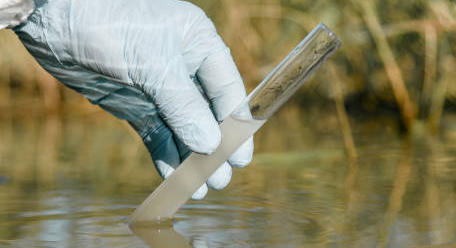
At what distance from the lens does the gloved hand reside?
60.6 inches

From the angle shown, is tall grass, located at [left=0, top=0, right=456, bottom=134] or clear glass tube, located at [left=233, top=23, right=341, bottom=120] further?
tall grass, located at [left=0, top=0, right=456, bottom=134]

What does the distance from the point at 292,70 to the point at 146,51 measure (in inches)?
12.3

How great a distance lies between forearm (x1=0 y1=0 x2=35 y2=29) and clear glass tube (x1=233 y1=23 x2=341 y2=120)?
0.46 m

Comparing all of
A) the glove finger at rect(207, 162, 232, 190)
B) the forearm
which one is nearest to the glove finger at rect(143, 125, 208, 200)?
the glove finger at rect(207, 162, 232, 190)

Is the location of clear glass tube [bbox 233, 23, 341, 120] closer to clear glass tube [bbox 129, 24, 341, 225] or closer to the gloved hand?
clear glass tube [bbox 129, 24, 341, 225]

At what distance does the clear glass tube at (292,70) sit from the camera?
1.62m

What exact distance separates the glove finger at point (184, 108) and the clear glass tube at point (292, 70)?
10 centimetres

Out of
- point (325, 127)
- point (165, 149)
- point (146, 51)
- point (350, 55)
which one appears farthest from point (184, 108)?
point (350, 55)

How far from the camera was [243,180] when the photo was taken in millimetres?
2498

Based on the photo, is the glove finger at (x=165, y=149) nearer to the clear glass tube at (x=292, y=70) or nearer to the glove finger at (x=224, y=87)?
the glove finger at (x=224, y=87)

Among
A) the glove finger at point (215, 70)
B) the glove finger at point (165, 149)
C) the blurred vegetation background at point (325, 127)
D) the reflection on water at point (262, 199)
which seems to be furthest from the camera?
the blurred vegetation background at point (325, 127)

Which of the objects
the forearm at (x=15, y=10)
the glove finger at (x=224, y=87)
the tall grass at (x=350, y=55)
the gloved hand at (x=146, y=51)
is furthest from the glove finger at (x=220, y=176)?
the tall grass at (x=350, y=55)

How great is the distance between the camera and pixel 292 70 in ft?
5.43

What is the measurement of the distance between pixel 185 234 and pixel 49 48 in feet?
1.73
